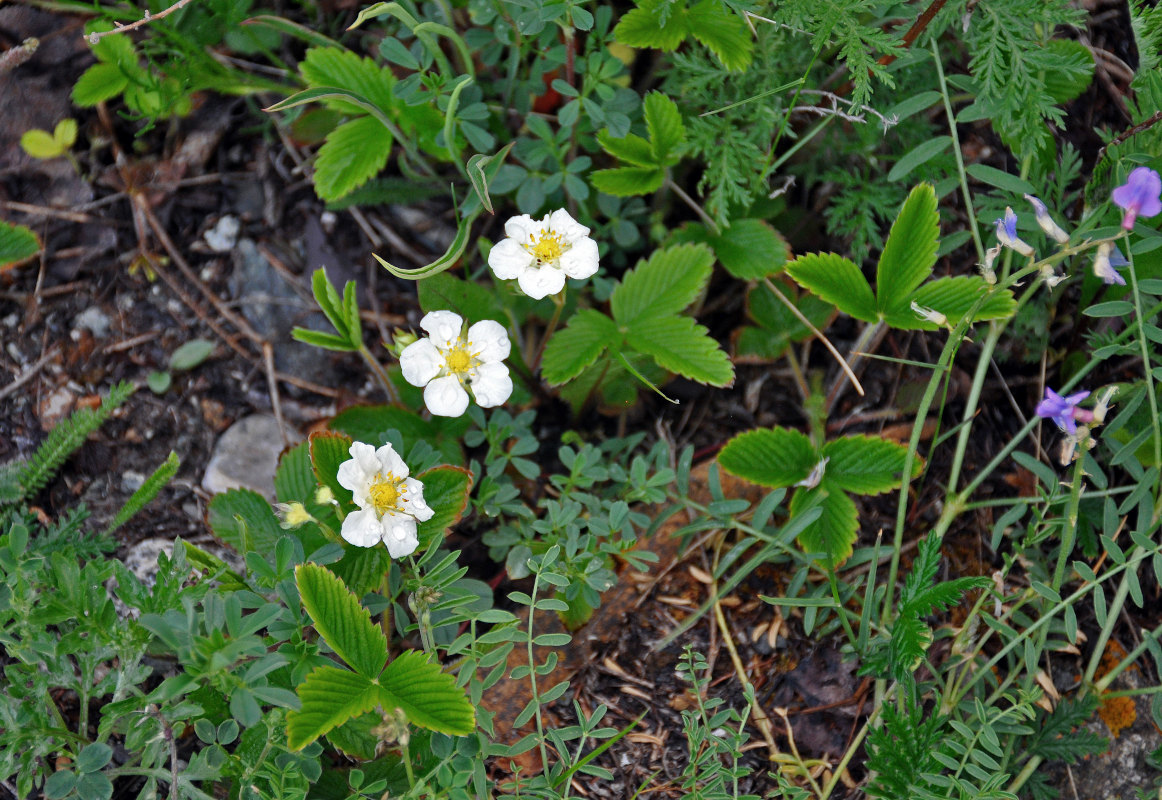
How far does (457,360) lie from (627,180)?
2.06 feet

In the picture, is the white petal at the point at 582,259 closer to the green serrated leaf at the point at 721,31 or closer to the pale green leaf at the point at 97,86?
the green serrated leaf at the point at 721,31

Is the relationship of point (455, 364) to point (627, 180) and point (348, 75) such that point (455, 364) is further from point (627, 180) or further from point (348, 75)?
point (348, 75)

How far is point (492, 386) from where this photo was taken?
1.91 metres

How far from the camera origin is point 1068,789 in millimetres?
1943

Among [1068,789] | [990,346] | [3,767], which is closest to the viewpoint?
[3,767]

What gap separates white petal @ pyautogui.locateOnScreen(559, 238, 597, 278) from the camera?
1.94m

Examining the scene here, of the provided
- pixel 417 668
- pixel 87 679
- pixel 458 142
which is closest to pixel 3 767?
pixel 87 679

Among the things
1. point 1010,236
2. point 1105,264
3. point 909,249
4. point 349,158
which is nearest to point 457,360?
point 349,158

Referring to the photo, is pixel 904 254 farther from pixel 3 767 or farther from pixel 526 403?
pixel 3 767

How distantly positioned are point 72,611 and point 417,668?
62 cm

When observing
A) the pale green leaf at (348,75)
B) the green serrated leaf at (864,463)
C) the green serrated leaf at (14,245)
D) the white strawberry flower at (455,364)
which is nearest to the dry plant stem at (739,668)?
the green serrated leaf at (864,463)

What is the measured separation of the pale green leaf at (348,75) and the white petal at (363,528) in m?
1.04

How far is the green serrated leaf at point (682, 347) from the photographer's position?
1.98 metres

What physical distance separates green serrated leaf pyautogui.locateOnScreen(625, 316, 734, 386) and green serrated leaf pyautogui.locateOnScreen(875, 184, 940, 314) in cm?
39
